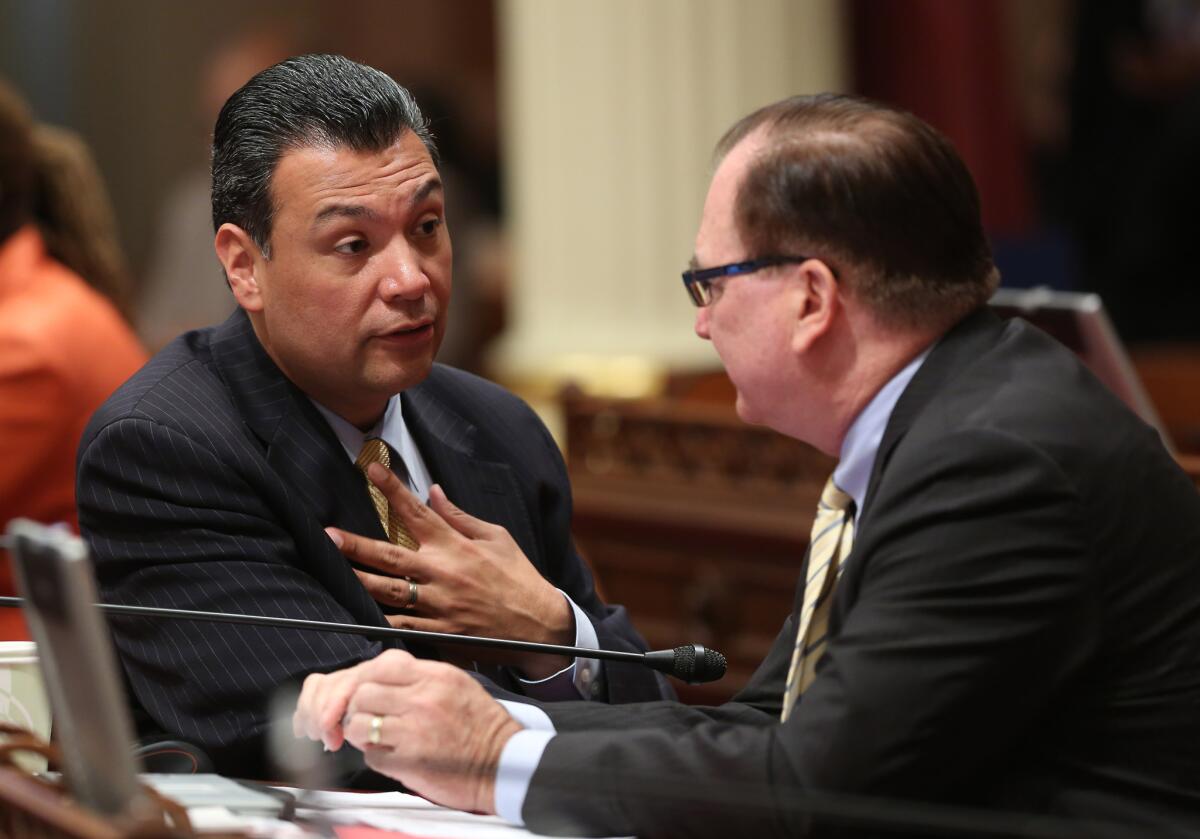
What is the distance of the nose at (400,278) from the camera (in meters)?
2.27

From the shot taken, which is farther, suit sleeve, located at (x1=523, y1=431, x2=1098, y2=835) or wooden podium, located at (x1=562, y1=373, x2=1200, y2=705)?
wooden podium, located at (x1=562, y1=373, x2=1200, y2=705)

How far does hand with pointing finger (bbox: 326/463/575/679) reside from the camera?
2.28 m

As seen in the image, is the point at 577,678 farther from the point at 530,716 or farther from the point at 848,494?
the point at 848,494

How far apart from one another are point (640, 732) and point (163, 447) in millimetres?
779

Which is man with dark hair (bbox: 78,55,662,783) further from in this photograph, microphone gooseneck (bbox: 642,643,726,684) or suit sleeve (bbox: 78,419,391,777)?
microphone gooseneck (bbox: 642,643,726,684)

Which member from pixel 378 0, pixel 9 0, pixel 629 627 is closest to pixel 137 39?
pixel 9 0

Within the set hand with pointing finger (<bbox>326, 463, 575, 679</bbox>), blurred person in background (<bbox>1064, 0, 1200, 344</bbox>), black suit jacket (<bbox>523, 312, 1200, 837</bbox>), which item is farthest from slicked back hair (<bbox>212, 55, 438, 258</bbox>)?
blurred person in background (<bbox>1064, 0, 1200, 344</bbox>)

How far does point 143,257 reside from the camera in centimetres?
1029

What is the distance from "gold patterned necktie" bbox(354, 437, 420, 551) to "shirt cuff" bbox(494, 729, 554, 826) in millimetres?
596

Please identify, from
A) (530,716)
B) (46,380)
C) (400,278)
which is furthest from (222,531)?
(46,380)

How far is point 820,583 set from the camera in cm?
204

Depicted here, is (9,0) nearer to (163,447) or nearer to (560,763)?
(163,447)

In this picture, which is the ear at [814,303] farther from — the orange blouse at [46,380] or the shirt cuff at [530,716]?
the orange blouse at [46,380]

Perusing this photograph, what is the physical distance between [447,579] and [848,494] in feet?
1.83
